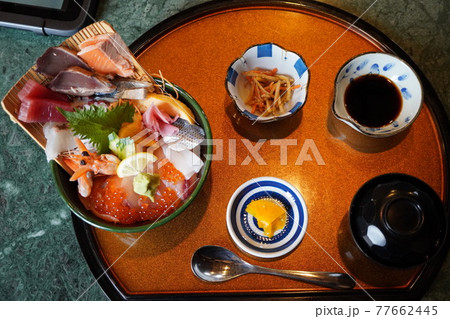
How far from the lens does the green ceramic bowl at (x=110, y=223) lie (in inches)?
43.9

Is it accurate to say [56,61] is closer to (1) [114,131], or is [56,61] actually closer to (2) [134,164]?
(1) [114,131]

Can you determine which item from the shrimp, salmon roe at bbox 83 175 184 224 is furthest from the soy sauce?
the shrimp

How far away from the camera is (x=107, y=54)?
3.76 ft

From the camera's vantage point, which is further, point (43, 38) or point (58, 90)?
point (43, 38)

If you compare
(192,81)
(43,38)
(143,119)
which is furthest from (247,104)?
(43,38)

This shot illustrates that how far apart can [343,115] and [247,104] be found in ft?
1.02

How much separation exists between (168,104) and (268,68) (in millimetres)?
363

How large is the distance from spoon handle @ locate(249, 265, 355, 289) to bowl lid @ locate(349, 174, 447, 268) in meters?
0.14

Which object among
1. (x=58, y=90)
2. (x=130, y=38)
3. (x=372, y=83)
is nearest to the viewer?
(x=58, y=90)

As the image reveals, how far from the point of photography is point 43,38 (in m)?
1.81

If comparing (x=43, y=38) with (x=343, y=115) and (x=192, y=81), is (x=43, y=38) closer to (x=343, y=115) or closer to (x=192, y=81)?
(x=192, y=81)

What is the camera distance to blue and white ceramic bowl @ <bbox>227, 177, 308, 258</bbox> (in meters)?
1.22

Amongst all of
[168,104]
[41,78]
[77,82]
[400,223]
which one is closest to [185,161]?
[168,104]

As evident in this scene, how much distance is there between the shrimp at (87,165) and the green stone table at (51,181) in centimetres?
56
